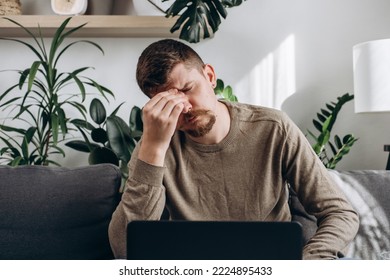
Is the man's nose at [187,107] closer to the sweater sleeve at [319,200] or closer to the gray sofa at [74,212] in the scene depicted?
the sweater sleeve at [319,200]

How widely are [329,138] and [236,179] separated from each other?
40.5 inches

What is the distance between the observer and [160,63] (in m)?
1.36

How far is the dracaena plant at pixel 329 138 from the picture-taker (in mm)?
2182

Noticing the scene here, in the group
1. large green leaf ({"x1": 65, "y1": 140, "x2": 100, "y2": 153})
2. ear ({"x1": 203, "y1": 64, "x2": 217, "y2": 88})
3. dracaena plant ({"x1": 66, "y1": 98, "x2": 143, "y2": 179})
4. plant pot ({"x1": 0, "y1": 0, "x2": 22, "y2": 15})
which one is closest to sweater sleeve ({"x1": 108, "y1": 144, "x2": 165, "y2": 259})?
ear ({"x1": 203, "y1": 64, "x2": 217, "y2": 88})

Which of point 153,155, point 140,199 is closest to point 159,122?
point 153,155

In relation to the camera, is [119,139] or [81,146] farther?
[81,146]

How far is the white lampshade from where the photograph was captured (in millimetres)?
1905

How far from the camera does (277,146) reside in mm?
1422

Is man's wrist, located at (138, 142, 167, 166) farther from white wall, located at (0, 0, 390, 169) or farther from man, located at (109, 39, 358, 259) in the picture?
white wall, located at (0, 0, 390, 169)

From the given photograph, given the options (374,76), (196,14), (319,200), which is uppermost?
(196,14)

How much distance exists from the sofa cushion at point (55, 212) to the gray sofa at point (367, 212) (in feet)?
2.04

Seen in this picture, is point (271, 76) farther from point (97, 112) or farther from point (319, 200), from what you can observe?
point (319, 200)
